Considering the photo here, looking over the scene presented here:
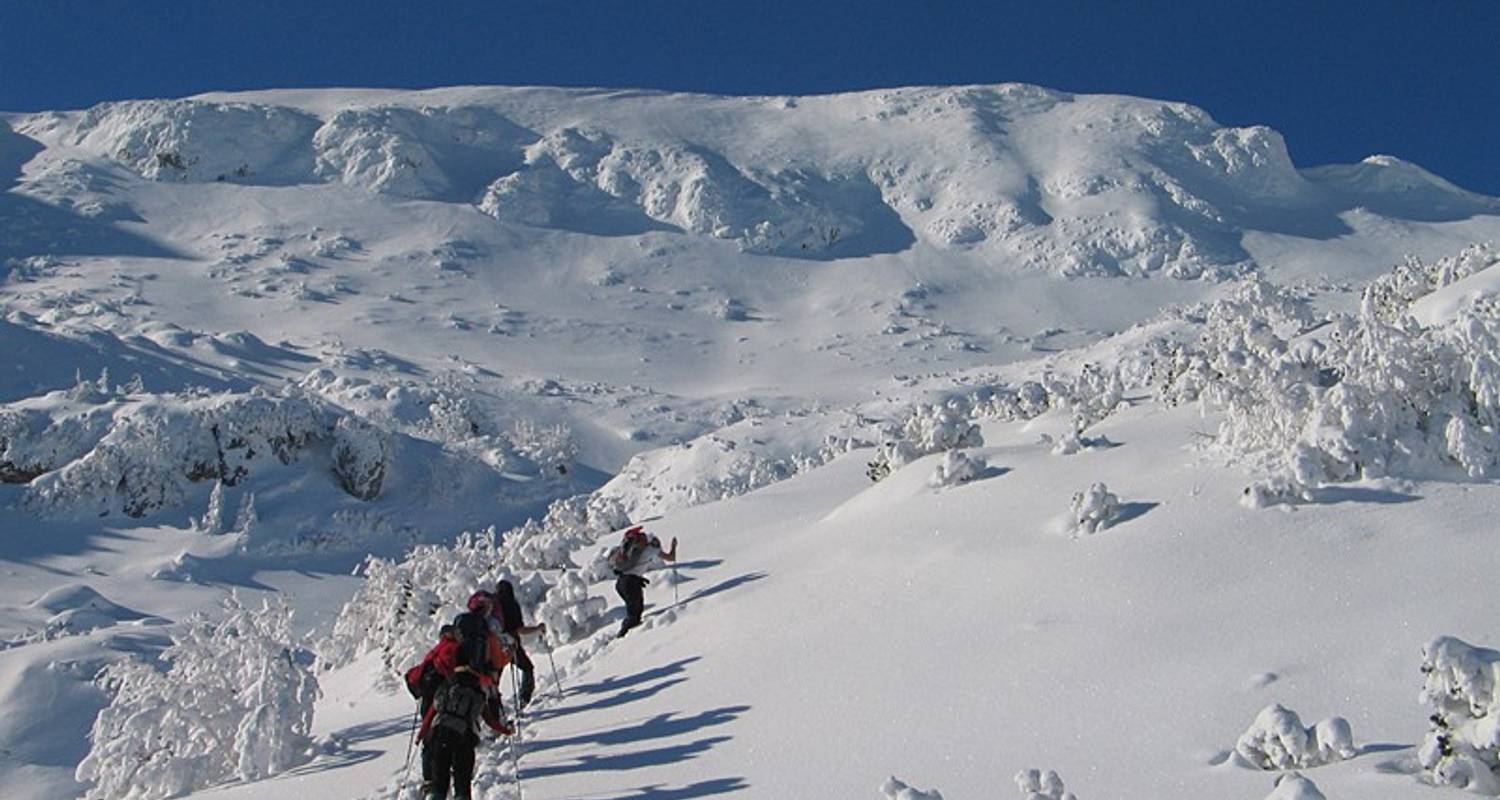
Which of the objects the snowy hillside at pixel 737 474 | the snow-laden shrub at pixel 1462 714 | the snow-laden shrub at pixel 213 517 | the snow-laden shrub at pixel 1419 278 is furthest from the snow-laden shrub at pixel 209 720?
the snow-laden shrub at pixel 213 517

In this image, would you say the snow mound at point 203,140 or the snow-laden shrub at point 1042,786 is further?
the snow mound at point 203,140

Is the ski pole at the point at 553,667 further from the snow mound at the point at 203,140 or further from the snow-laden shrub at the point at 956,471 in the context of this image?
the snow mound at the point at 203,140

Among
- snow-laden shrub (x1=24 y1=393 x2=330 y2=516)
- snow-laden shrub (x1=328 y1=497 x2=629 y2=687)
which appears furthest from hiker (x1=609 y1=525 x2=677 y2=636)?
A: snow-laden shrub (x1=24 y1=393 x2=330 y2=516)

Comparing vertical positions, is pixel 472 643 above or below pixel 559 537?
below

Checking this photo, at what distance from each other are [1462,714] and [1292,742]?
1.90 feet

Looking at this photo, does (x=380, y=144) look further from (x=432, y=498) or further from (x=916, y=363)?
(x=432, y=498)

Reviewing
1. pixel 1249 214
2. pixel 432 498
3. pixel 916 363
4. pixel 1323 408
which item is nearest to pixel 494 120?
pixel 916 363

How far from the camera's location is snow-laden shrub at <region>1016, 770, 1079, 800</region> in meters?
3.87

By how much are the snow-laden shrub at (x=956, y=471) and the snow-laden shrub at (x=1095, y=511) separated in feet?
6.44

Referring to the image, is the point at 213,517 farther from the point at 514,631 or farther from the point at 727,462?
the point at 514,631

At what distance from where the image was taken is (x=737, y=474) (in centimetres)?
2516

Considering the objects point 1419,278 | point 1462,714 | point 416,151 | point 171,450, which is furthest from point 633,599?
point 416,151

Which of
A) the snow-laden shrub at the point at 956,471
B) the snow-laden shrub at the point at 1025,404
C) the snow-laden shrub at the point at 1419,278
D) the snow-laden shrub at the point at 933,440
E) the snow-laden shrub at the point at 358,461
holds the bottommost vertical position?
the snow-laden shrub at the point at 956,471

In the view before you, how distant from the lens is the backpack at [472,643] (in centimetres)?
665
